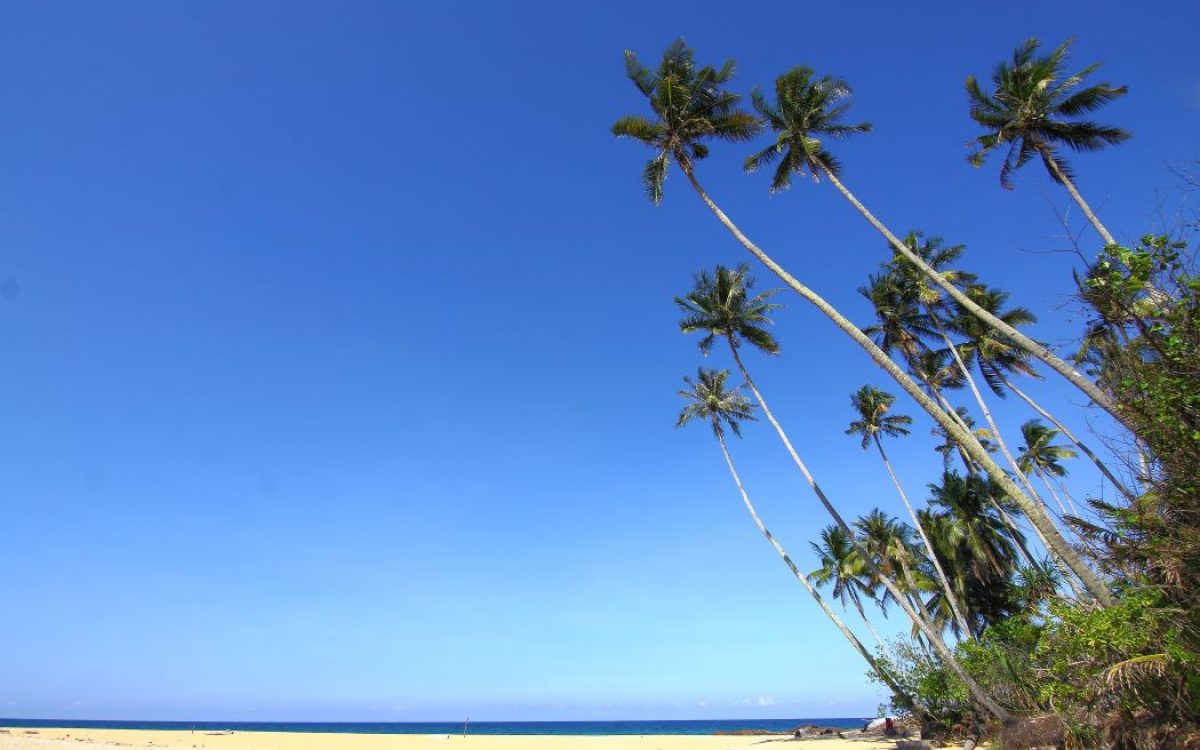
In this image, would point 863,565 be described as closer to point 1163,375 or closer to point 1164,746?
point 1164,746

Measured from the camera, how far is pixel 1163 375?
6.84 meters

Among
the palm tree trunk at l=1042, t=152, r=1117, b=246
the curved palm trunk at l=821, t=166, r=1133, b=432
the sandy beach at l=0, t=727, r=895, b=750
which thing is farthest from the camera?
the sandy beach at l=0, t=727, r=895, b=750

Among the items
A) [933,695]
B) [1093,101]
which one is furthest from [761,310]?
[933,695]

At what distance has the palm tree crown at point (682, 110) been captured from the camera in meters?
18.2

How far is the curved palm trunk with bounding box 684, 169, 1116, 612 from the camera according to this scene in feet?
34.2

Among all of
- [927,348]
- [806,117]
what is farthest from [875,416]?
[806,117]

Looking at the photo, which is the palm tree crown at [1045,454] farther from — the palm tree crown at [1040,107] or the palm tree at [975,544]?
the palm tree crown at [1040,107]

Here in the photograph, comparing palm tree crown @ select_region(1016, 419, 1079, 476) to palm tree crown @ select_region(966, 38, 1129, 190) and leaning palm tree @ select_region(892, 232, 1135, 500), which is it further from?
palm tree crown @ select_region(966, 38, 1129, 190)

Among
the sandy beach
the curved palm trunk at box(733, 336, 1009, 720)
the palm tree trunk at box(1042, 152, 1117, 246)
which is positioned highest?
the palm tree trunk at box(1042, 152, 1117, 246)

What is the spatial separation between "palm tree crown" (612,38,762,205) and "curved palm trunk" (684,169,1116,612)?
187cm

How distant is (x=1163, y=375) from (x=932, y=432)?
25.2m

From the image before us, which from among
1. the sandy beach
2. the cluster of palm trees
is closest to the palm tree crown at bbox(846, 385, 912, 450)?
the cluster of palm trees

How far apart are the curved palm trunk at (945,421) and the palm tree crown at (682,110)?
1867mm

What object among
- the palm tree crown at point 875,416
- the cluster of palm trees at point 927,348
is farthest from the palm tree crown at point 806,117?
the palm tree crown at point 875,416
